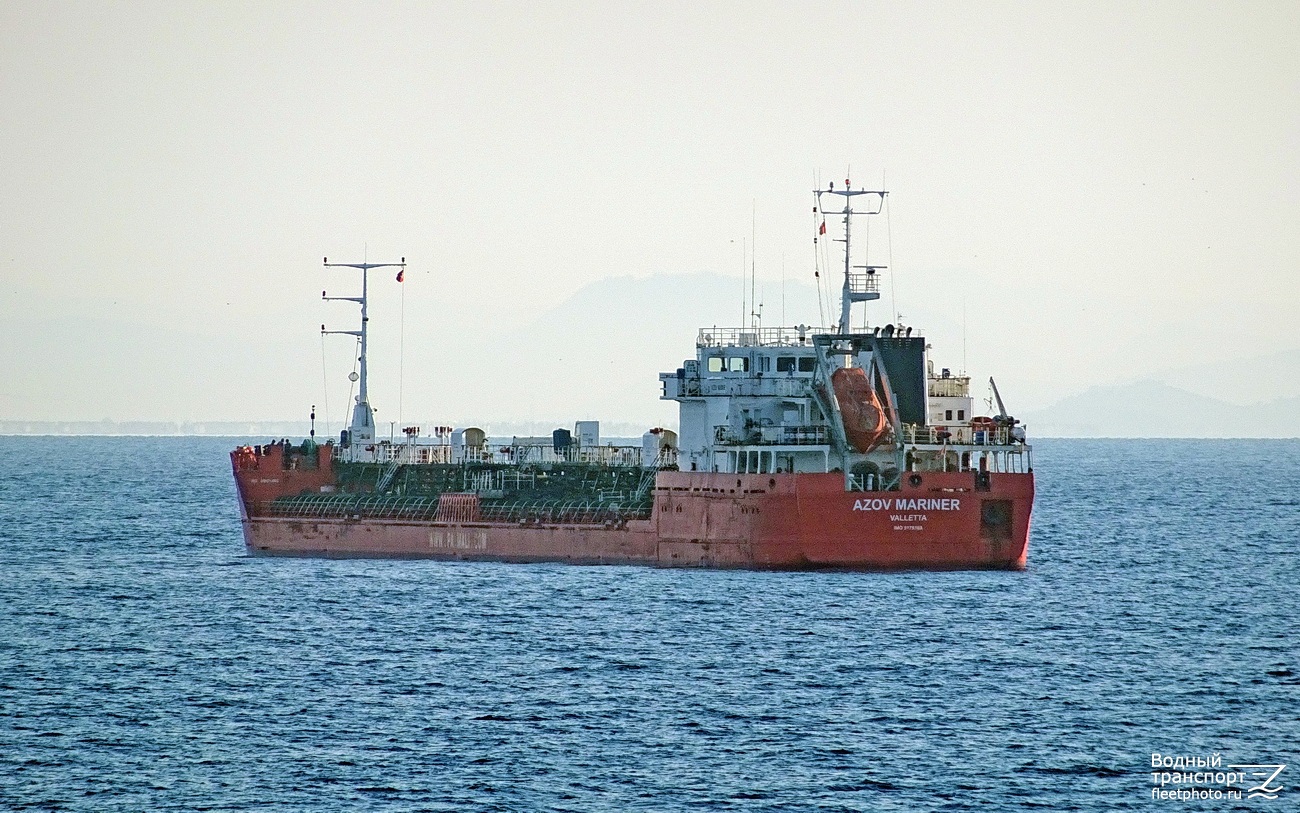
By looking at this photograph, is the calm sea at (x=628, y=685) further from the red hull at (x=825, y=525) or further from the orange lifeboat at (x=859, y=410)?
the orange lifeboat at (x=859, y=410)

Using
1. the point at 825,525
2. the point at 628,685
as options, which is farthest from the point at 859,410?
the point at 628,685

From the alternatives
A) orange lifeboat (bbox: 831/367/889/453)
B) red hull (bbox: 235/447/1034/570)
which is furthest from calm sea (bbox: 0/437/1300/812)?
orange lifeboat (bbox: 831/367/889/453)

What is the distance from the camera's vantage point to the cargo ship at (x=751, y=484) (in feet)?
Answer: 194

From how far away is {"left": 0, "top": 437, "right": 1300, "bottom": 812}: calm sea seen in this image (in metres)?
34.9

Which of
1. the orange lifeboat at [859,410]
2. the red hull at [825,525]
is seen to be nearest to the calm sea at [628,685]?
the red hull at [825,525]

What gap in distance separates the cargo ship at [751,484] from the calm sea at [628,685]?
4.58ft

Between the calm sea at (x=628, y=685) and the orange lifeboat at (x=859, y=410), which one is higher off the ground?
the orange lifeboat at (x=859, y=410)

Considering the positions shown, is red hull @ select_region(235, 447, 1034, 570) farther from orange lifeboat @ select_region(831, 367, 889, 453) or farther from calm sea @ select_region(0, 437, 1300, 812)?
orange lifeboat @ select_region(831, 367, 889, 453)

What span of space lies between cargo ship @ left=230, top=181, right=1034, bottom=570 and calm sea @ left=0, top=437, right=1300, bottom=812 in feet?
4.58

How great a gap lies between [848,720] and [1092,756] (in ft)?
18.8

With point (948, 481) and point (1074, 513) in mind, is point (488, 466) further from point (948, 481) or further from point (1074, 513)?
point (1074, 513)

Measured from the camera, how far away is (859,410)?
59.2 metres

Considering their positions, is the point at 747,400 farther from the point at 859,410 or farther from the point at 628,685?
the point at 628,685

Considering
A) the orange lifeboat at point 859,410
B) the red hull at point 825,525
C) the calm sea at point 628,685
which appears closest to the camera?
the calm sea at point 628,685
